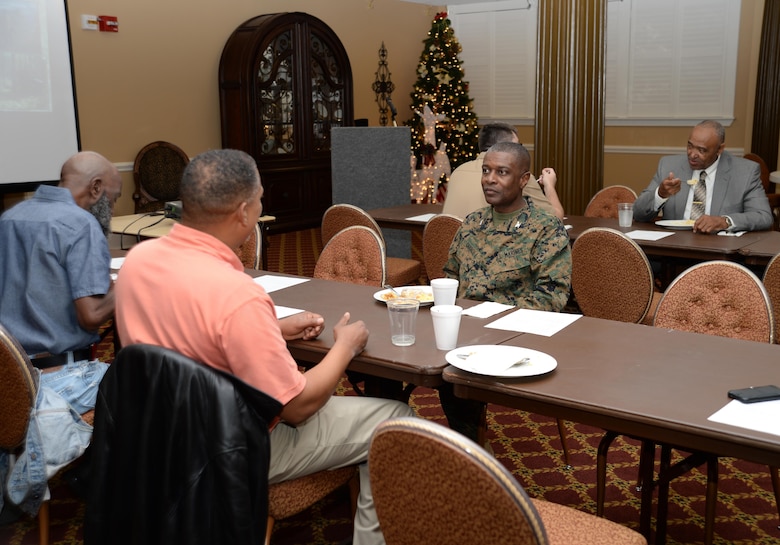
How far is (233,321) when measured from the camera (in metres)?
1.68

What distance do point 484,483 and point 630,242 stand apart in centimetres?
243

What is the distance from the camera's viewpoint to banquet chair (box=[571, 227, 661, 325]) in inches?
135

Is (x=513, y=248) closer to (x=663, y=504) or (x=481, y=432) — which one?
(x=481, y=432)

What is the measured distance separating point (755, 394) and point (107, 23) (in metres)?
6.95

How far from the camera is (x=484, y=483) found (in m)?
1.18

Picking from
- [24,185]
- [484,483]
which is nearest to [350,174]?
[24,185]

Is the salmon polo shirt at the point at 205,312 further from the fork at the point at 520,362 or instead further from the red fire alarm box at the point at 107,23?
the red fire alarm box at the point at 107,23

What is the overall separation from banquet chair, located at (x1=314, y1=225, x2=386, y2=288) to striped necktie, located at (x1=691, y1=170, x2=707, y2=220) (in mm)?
1913

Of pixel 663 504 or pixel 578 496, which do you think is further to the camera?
pixel 578 496

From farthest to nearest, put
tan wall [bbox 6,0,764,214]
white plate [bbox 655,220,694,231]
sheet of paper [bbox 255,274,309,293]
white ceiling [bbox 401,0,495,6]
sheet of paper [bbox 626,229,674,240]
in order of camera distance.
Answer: white ceiling [bbox 401,0,495,6]
tan wall [bbox 6,0,764,214]
white plate [bbox 655,220,694,231]
sheet of paper [bbox 626,229,674,240]
sheet of paper [bbox 255,274,309,293]

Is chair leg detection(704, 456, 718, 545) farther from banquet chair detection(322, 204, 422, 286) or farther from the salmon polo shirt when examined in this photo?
banquet chair detection(322, 204, 422, 286)

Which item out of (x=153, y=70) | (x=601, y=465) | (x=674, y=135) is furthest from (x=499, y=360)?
(x=674, y=135)

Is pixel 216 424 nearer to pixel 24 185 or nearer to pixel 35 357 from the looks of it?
pixel 35 357

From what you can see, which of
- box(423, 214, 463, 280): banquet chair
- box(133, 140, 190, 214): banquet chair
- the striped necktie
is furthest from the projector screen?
the striped necktie
